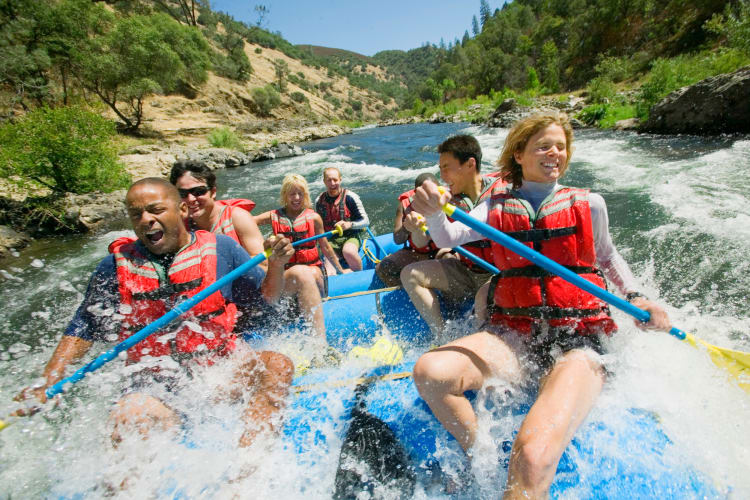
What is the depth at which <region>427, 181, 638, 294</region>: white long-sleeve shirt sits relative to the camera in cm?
171

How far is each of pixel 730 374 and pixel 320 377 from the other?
2.11 m

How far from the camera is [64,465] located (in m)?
1.70

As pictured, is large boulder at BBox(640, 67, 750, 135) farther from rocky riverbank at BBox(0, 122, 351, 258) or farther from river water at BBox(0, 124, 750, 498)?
rocky riverbank at BBox(0, 122, 351, 258)

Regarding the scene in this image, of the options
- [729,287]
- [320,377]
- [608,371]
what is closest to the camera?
[608,371]

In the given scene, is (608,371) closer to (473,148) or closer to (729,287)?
(473,148)

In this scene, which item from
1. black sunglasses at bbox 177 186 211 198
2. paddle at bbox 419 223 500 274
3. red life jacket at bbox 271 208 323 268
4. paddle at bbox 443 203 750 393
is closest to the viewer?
paddle at bbox 443 203 750 393

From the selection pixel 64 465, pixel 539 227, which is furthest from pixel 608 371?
pixel 64 465

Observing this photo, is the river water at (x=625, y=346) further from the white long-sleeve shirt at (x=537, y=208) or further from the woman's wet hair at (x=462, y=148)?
the woman's wet hair at (x=462, y=148)

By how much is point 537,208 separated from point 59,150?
34.4 feet

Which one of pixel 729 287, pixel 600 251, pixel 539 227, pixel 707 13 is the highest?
pixel 707 13

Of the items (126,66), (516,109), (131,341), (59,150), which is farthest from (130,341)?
(516,109)

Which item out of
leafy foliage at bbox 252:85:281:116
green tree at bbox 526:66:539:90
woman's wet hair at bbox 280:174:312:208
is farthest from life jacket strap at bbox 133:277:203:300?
green tree at bbox 526:66:539:90

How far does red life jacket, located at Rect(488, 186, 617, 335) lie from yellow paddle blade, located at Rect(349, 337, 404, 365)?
37.6 inches

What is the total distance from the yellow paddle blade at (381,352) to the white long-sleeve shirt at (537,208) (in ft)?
3.54
